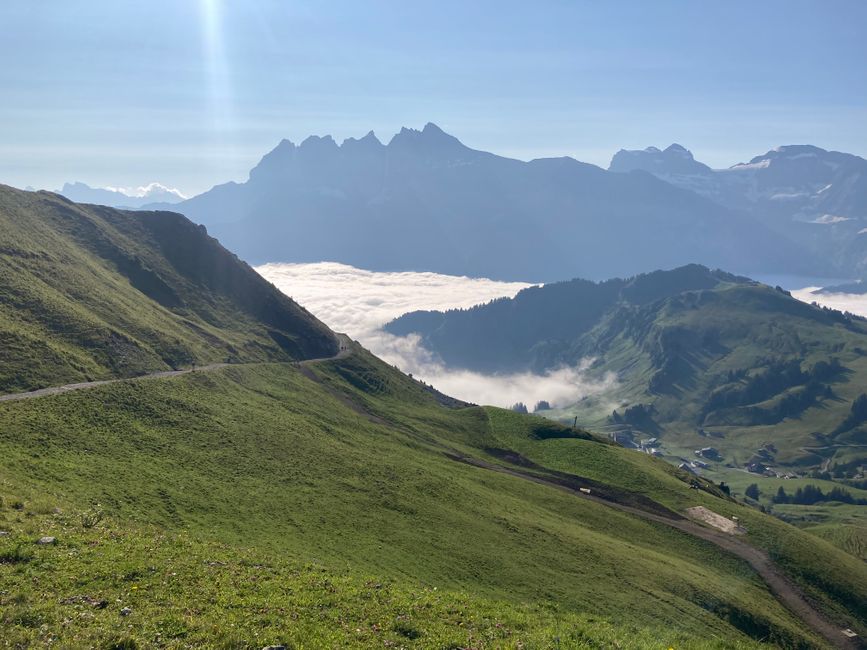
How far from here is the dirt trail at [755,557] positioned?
79500 mm

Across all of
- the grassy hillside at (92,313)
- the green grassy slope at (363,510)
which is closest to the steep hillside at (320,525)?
the green grassy slope at (363,510)

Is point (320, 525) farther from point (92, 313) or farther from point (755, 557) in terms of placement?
point (92, 313)

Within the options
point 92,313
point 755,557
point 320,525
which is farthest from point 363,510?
point 92,313

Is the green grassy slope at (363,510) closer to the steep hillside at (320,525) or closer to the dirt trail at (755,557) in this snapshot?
the steep hillside at (320,525)

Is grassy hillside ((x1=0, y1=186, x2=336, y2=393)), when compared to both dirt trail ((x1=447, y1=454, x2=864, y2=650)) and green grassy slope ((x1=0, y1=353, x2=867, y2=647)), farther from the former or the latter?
dirt trail ((x1=447, y1=454, x2=864, y2=650))

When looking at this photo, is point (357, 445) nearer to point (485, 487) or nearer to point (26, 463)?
point (485, 487)

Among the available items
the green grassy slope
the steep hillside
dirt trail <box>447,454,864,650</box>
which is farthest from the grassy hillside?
dirt trail <box>447,454,864,650</box>

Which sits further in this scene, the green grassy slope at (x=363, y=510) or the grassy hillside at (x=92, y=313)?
the grassy hillside at (x=92, y=313)

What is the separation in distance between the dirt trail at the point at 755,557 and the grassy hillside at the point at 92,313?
68.5 m

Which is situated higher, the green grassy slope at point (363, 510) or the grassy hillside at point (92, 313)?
the grassy hillside at point (92, 313)

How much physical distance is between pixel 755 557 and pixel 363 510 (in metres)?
66.5

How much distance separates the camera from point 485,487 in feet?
336

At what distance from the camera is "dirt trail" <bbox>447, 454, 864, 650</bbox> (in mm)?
79500

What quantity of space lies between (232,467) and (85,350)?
160ft
